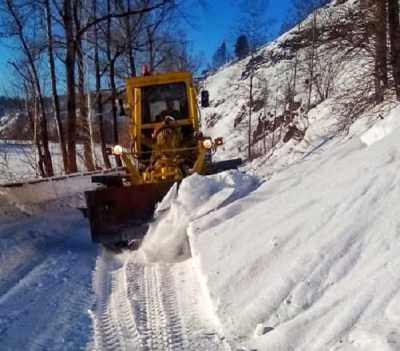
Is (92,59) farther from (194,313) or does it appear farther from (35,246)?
(194,313)

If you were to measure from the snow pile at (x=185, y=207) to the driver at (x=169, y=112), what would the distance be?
319 centimetres

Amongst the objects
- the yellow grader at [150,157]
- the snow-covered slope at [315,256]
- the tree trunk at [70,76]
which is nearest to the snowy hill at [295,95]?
the yellow grader at [150,157]

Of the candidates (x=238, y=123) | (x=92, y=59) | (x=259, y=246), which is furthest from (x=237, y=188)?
(x=238, y=123)

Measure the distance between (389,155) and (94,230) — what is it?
4.12m

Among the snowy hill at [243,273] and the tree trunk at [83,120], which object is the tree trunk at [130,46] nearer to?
the tree trunk at [83,120]

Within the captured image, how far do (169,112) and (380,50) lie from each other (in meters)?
4.01

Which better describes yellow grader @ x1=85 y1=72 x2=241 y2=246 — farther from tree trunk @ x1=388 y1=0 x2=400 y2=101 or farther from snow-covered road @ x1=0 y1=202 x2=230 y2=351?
tree trunk @ x1=388 y1=0 x2=400 y2=101

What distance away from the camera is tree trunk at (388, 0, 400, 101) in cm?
966

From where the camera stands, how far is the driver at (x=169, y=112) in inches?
398

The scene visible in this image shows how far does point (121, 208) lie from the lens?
300 inches

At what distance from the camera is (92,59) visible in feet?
66.3

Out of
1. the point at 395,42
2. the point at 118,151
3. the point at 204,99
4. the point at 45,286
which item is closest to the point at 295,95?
the point at 395,42

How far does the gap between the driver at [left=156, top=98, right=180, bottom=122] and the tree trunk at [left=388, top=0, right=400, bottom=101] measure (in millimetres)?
3829

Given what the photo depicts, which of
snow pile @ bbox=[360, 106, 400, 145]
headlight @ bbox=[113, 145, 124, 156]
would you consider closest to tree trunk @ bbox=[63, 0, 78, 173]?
headlight @ bbox=[113, 145, 124, 156]
